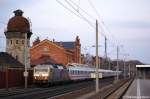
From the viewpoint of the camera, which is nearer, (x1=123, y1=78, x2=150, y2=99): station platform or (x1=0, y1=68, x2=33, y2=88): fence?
(x1=123, y1=78, x2=150, y2=99): station platform

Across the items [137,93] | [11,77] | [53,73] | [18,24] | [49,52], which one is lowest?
[137,93]

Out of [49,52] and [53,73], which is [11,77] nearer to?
[53,73]

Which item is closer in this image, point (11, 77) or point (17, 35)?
point (11, 77)

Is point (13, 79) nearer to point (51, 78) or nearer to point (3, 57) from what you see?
point (51, 78)

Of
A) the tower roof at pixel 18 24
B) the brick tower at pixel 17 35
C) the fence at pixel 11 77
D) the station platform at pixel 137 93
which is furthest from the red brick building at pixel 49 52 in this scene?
the station platform at pixel 137 93

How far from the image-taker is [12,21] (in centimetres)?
8612

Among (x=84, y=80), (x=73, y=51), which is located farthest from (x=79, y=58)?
(x=84, y=80)

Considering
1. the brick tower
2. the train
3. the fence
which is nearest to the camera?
the fence

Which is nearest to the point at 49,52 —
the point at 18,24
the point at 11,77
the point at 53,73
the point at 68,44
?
the point at 68,44

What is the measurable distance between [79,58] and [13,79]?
86.0m

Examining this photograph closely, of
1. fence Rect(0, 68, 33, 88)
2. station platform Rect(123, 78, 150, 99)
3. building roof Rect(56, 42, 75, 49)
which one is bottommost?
station platform Rect(123, 78, 150, 99)

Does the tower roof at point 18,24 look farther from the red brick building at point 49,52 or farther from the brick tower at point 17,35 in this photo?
the red brick building at point 49,52

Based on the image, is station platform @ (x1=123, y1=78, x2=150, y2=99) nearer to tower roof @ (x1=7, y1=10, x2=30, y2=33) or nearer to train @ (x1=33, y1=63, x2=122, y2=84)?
train @ (x1=33, y1=63, x2=122, y2=84)

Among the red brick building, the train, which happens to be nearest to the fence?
the train
